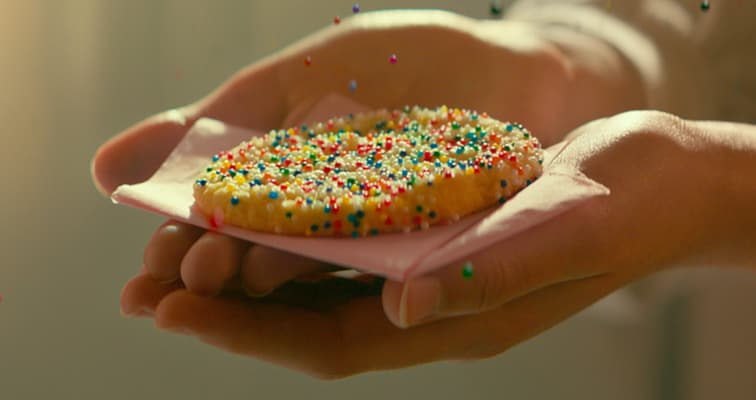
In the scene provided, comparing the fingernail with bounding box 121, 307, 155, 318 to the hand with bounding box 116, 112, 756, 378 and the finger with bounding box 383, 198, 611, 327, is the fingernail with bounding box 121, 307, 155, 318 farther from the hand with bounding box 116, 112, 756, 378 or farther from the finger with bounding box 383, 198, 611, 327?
the finger with bounding box 383, 198, 611, 327

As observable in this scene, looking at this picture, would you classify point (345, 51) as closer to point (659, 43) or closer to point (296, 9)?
point (296, 9)

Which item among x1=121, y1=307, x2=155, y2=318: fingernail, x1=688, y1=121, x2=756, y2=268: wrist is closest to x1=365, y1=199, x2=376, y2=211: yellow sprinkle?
x1=121, y1=307, x2=155, y2=318: fingernail

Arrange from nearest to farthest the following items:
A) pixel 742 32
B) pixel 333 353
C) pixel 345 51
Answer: pixel 333 353, pixel 345 51, pixel 742 32

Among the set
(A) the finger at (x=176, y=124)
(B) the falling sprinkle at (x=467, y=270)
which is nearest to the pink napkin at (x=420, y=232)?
Result: (B) the falling sprinkle at (x=467, y=270)

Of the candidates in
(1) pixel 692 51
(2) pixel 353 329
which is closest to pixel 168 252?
(2) pixel 353 329

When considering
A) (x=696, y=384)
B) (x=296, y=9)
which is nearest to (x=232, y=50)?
(x=296, y=9)

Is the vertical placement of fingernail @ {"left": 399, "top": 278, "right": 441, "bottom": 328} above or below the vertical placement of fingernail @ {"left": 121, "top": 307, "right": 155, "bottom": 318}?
above

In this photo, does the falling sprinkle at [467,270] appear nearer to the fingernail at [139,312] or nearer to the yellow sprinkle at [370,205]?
the yellow sprinkle at [370,205]
